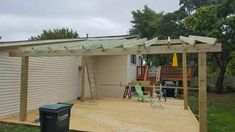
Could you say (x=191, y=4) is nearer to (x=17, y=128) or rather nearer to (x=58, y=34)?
(x=58, y=34)

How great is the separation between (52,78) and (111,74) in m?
5.20

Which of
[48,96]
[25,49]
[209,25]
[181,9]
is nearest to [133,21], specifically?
[181,9]

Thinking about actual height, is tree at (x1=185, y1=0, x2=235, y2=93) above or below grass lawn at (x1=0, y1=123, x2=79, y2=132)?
above

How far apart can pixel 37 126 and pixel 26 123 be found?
52 cm

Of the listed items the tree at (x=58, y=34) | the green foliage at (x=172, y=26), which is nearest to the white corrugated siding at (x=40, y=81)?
the green foliage at (x=172, y=26)

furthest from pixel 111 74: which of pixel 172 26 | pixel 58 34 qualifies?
pixel 58 34

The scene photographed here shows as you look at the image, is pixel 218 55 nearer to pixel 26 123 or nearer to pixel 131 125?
pixel 131 125

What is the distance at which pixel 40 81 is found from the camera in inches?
405


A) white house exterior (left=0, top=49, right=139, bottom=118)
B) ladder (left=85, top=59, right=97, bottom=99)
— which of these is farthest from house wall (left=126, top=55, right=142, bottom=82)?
ladder (left=85, top=59, right=97, bottom=99)

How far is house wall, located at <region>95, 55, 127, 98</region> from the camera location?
1572cm

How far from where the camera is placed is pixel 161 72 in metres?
19.2

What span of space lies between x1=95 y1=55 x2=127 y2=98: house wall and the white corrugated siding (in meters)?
2.35

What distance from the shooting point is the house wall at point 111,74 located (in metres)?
15.7

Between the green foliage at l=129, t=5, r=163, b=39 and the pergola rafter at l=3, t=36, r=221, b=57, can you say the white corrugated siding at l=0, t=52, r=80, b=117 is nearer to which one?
the pergola rafter at l=3, t=36, r=221, b=57
